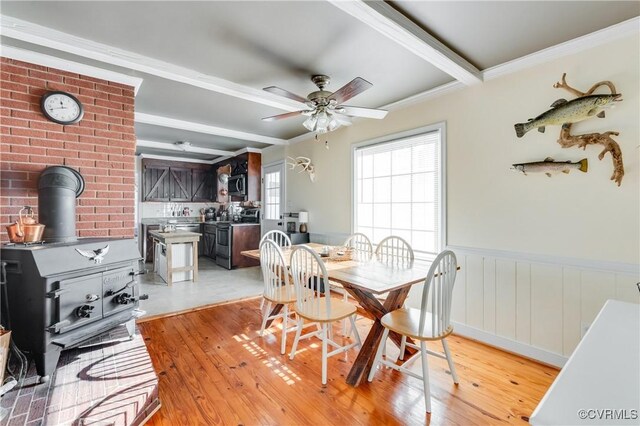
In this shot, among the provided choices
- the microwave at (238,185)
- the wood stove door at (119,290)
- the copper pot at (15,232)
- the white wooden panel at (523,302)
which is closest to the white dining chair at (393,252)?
the white wooden panel at (523,302)

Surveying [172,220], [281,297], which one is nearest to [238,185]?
[172,220]

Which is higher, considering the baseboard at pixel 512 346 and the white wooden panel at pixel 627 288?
the white wooden panel at pixel 627 288

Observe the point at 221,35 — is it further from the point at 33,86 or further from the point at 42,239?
the point at 42,239

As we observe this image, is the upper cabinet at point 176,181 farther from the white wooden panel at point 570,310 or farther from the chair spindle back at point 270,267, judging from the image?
the white wooden panel at point 570,310

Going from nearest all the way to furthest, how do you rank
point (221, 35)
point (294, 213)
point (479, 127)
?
1. point (221, 35)
2. point (479, 127)
3. point (294, 213)

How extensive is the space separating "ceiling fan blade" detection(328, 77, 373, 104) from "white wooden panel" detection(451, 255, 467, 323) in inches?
74.8

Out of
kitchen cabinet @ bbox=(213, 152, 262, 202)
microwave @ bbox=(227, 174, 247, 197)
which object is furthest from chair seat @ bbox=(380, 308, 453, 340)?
microwave @ bbox=(227, 174, 247, 197)

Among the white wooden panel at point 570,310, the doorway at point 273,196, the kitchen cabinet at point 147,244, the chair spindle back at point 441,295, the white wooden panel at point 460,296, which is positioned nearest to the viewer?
the chair spindle back at point 441,295

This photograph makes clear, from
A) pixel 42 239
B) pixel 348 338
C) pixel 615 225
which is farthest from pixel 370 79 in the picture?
pixel 42 239

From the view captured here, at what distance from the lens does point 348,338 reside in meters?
2.81

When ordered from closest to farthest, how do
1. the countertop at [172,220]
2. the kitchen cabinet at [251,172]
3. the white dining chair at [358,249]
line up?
1. the white dining chair at [358,249]
2. the kitchen cabinet at [251,172]
3. the countertop at [172,220]

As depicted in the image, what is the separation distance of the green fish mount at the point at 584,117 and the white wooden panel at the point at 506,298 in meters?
1.00

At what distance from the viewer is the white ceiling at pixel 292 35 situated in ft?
6.00

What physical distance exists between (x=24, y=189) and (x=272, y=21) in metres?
2.25
